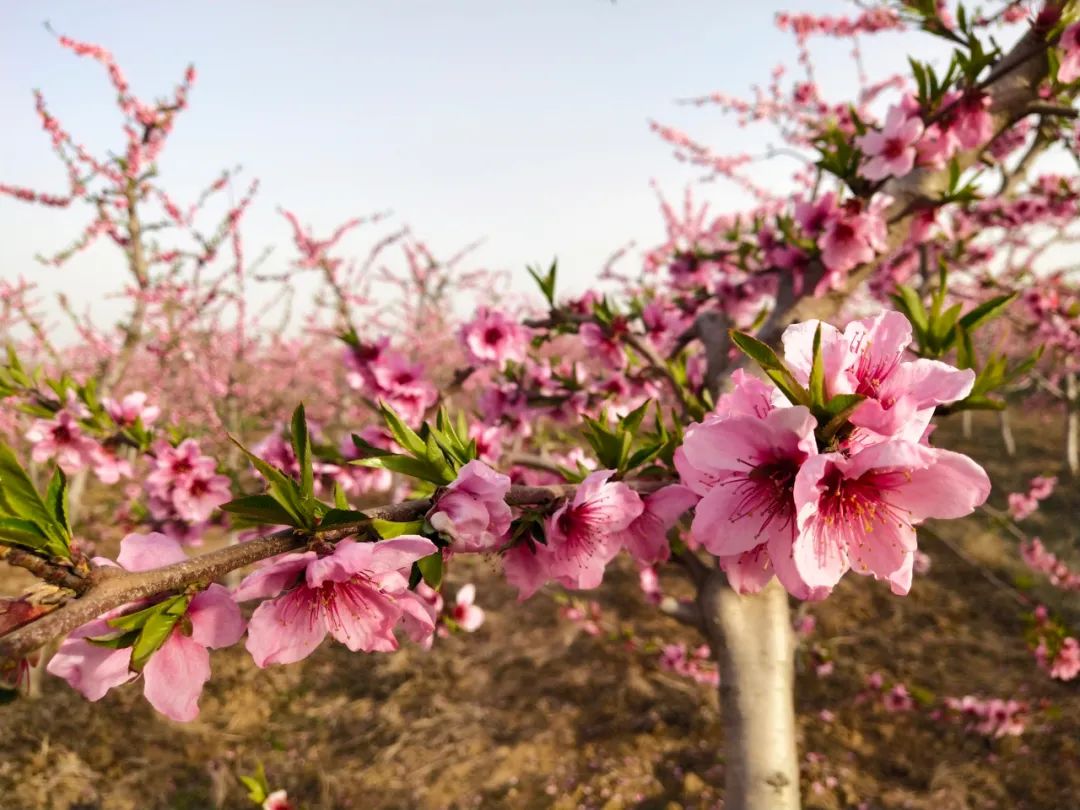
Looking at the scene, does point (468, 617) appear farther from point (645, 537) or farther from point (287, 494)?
point (287, 494)

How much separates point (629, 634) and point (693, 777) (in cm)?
92

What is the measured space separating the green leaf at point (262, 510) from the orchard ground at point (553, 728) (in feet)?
10.5

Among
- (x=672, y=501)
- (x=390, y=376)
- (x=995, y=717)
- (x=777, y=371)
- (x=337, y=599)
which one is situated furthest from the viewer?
(x=995, y=717)

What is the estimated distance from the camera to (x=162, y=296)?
5.21 m

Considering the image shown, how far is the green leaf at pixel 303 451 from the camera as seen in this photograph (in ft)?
2.59

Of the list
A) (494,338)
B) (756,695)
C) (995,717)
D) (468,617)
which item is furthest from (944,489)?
(995,717)

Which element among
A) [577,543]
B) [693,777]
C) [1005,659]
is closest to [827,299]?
[577,543]

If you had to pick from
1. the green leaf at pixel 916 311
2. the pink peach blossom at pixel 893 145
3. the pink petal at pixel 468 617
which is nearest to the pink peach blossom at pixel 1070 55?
the pink peach blossom at pixel 893 145

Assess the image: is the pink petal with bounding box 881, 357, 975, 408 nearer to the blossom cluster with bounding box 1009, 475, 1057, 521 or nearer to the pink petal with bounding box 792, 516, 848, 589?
the pink petal with bounding box 792, 516, 848, 589

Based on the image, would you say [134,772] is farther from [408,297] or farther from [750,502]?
[408,297]

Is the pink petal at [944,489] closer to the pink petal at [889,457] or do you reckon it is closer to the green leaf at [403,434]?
the pink petal at [889,457]

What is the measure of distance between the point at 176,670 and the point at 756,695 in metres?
1.81

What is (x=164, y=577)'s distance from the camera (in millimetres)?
691

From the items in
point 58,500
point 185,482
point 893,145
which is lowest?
point 185,482
